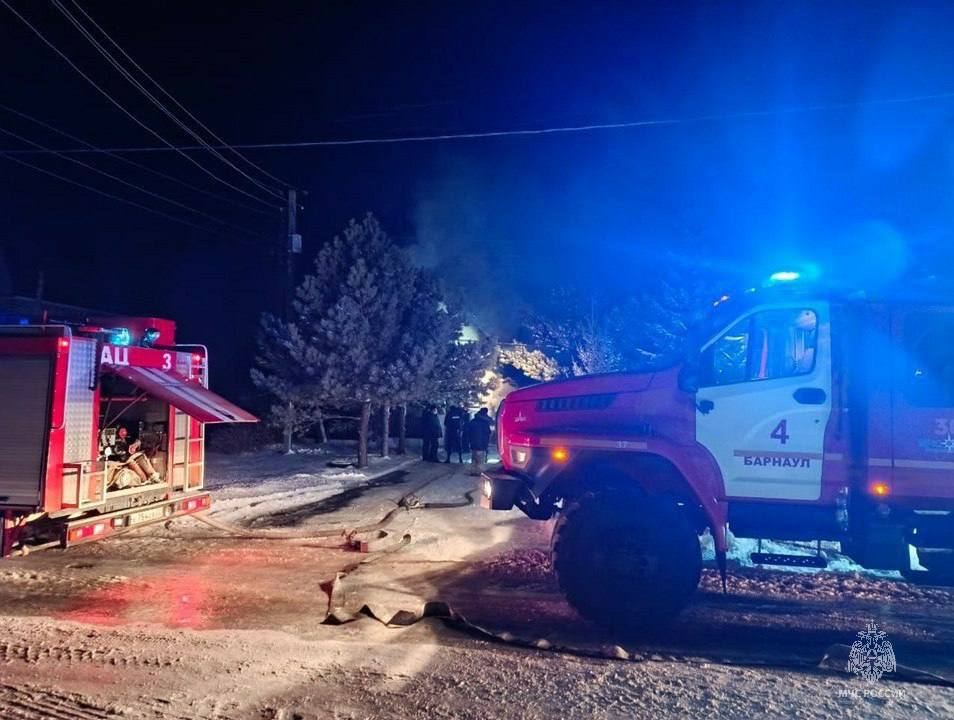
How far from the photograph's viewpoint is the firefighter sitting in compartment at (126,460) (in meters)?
8.35

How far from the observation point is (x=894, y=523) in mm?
5500

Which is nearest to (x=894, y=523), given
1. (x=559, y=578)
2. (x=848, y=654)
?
(x=848, y=654)

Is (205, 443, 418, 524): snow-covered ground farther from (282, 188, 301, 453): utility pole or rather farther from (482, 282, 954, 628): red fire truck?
(482, 282, 954, 628): red fire truck

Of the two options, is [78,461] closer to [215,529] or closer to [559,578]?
[215,529]

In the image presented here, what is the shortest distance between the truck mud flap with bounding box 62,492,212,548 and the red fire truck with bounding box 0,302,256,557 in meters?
0.01

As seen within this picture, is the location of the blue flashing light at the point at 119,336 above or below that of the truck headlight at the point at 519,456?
above

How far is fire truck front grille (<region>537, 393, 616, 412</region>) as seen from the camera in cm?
602

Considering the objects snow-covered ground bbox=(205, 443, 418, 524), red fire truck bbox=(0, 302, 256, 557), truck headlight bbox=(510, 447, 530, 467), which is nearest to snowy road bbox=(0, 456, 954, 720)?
red fire truck bbox=(0, 302, 256, 557)

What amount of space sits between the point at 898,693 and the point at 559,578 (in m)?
2.44

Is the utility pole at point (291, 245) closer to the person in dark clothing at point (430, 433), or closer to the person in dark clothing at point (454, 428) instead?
the person in dark clothing at point (430, 433)

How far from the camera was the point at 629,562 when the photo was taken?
222 inches

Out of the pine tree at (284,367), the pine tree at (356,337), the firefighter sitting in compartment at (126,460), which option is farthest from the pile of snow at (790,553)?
the pine tree at (284,367)

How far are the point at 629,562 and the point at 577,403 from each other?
1.41 metres

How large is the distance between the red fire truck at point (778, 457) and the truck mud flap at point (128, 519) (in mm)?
5016
